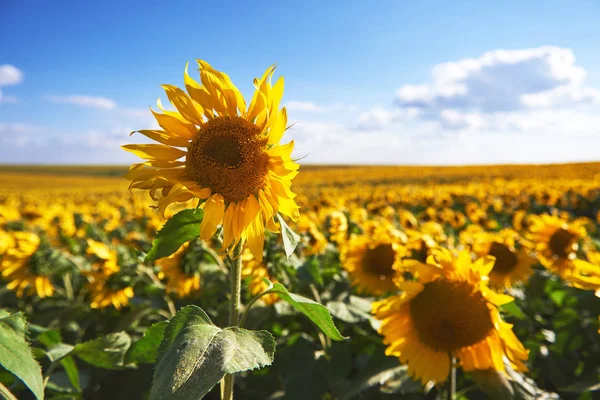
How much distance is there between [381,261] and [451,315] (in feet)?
4.50

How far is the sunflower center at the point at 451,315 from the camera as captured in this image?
6.36 feet

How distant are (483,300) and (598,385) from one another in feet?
2.93

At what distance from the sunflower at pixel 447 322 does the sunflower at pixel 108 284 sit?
7.12ft

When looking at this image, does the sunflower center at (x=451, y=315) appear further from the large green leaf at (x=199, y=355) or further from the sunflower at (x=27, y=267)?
the sunflower at (x=27, y=267)

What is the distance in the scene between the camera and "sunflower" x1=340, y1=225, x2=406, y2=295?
3.28 metres

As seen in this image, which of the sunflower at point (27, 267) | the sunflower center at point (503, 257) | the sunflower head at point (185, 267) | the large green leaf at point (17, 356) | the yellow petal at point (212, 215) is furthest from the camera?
the sunflower at point (27, 267)

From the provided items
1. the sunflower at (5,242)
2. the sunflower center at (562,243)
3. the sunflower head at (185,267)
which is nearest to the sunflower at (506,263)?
the sunflower center at (562,243)

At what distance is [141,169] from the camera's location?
158 centimetres

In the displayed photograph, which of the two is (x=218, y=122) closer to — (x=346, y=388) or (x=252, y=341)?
(x=252, y=341)

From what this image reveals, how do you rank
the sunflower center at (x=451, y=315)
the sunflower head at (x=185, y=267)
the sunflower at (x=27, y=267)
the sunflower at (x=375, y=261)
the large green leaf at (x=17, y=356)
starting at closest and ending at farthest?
the large green leaf at (x=17, y=356) → the sunflower center at (x=451, y=315) → the sunflower head at (x=185, y=267) → the sunflower at (x=375, y=261) → the sunflower at (x=27, y=267)

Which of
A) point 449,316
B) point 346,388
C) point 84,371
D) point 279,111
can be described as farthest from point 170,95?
point 84,371

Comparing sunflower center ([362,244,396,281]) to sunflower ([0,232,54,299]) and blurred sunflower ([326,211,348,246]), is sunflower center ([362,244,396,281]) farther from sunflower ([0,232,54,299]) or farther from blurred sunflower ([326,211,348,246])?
sunflower ([0,232,54,299])

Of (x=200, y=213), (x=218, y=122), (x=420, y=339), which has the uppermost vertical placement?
(x=218, y=122)

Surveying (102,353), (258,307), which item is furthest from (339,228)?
(102,353)
